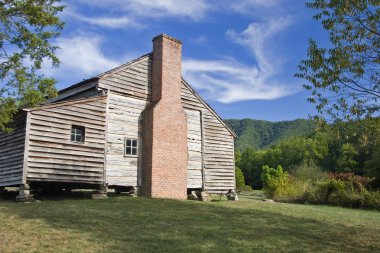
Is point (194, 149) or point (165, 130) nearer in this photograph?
point (165, 130)

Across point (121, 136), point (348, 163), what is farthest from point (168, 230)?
point (348, 163)

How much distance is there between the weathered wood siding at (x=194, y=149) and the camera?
21344 mm

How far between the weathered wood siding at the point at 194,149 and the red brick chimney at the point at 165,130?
0.99 meters

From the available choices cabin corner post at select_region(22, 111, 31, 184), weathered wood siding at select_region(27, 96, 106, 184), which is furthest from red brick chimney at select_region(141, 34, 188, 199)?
cabin corner post at select_region(22, 111, 31, 184)

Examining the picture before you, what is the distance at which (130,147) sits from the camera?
63.6 ft

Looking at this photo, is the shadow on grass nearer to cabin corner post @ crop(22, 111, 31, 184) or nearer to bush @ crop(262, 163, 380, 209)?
cabin corner post @ crop(22, 111, 31, 184)

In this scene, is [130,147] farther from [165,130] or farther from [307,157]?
[307,157]

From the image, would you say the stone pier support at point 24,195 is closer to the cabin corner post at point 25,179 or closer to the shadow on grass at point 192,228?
the cabin corner post at point 25,179

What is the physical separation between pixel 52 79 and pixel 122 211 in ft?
16.4

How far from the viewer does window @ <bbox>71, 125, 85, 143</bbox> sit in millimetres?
17547

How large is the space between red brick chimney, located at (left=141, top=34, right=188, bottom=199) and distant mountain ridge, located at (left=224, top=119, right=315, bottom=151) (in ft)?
287

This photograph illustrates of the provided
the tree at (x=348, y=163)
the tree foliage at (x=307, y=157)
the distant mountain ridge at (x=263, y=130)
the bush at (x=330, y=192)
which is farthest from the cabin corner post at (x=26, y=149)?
the distant mountain ridge at (x=263, y=130)

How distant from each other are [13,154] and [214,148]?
10.6 m

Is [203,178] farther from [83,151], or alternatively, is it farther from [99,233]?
[99,233]
